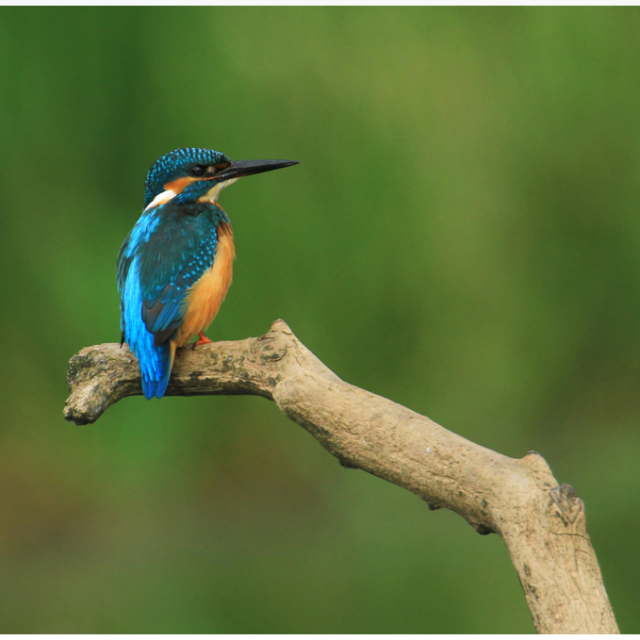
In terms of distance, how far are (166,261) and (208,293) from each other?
0.13 metres

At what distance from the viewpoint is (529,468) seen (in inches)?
48.3

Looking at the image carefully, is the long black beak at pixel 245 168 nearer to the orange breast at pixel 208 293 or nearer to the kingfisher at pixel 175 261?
the kingfisher at pixel 175 261

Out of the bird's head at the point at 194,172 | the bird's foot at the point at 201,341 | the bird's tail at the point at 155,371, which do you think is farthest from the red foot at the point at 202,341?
the bird's head at the point at 194,172

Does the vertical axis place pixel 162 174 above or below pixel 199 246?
above

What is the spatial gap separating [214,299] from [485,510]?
34.8 inches

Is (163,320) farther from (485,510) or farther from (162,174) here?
(485,510)

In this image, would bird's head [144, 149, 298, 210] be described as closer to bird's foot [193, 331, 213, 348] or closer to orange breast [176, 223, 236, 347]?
orange breast [176, 223, 236, 347]

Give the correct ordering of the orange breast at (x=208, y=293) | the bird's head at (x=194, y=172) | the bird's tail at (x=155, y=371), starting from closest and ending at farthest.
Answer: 1. the bird's tail at (x=155, y=371)
2. the orange breast at (x=208, y=293)
3. the bird's head at (x=194, y=172)

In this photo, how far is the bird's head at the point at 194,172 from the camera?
6.27ft

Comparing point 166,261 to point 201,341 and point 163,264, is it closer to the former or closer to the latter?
point 163,264

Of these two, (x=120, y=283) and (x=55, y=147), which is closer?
(x=120, y=283)

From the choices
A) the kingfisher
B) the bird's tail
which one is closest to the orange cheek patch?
the kingfisher

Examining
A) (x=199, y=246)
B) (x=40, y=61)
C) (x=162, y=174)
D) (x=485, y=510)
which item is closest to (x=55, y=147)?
(x=40, y=61)

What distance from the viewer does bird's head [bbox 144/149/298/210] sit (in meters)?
1.91
